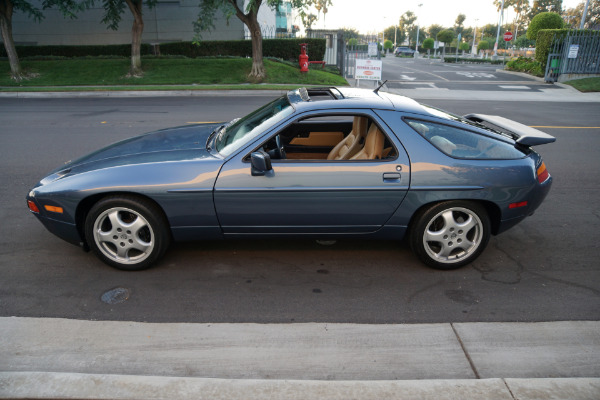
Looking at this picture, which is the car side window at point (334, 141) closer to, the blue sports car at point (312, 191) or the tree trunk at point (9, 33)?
the blue sports car at point (312, 191)

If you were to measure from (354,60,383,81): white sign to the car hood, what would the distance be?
581 inches

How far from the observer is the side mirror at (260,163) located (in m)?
3.58

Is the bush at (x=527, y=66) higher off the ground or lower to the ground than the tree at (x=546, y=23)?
lower

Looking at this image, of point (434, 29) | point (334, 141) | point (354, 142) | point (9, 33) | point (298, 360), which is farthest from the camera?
point (434, 29)

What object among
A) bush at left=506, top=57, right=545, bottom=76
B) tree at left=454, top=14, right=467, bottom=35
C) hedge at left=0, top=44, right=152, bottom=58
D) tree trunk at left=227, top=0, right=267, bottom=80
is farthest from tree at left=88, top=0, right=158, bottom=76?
tree at left=454, top=14, right=467, bottom=35

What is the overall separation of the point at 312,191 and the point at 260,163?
0.48 meters

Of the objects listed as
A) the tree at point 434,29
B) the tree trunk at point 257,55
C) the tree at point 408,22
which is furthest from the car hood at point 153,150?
the tree at point 408,22

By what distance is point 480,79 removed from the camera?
25.4 m

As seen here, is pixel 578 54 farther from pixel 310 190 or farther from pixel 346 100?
pixel 310 190

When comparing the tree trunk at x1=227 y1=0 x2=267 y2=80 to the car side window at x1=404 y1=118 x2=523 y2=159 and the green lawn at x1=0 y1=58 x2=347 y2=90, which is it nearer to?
the green lawn at x1=0 y1=58 x2=347 y2=90

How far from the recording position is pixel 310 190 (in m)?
3.72

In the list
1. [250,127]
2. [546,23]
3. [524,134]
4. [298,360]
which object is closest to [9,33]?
[250,127]

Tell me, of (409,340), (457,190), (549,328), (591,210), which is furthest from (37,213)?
(591,210)

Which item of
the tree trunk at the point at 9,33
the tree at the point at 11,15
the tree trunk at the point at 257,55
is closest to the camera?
the tree trunk at the point at 257,55
